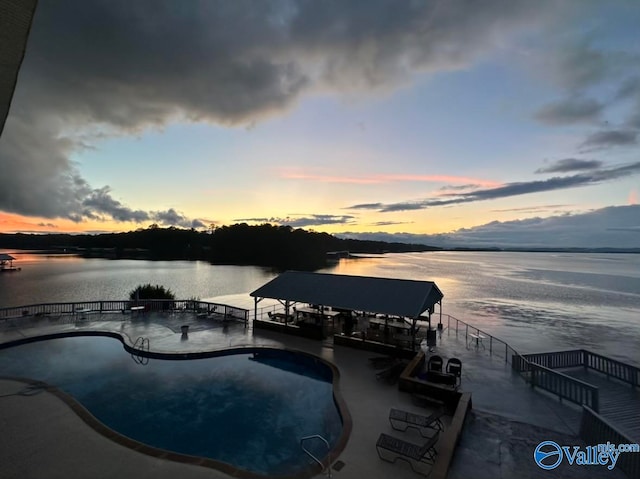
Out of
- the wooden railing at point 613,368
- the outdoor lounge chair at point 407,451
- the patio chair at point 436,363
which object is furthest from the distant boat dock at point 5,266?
the wooden railing at point 613,368

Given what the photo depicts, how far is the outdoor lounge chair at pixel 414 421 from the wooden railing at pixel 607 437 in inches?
129

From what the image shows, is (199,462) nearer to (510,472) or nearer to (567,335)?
(510,472)

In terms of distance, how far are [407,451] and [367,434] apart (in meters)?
1.48

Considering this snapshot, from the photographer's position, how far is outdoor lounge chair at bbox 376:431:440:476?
674 cm

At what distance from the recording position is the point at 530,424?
28.5ft

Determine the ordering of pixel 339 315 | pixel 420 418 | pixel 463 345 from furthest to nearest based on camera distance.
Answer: pixel 339 315, pixel 463 345, pixel 420 418

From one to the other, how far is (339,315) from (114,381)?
37.4 ft

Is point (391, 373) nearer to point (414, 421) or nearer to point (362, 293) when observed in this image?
point (414, 421)

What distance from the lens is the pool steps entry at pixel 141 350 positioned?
1357 centimetres

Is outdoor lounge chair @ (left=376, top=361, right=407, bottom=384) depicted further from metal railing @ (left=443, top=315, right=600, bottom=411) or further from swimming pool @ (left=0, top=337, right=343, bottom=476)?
metal railing @ (left=443, top=315, right=600, bottom=411)

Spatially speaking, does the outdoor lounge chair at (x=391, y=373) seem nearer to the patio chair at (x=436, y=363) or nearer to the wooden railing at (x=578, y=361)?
the patio chair at (x=436, y=363)

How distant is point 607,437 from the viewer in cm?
712

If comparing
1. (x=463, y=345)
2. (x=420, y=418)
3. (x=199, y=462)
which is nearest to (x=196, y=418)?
(x=199, y=462)

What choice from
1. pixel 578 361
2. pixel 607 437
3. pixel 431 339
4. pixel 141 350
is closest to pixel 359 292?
pixel 431 339
